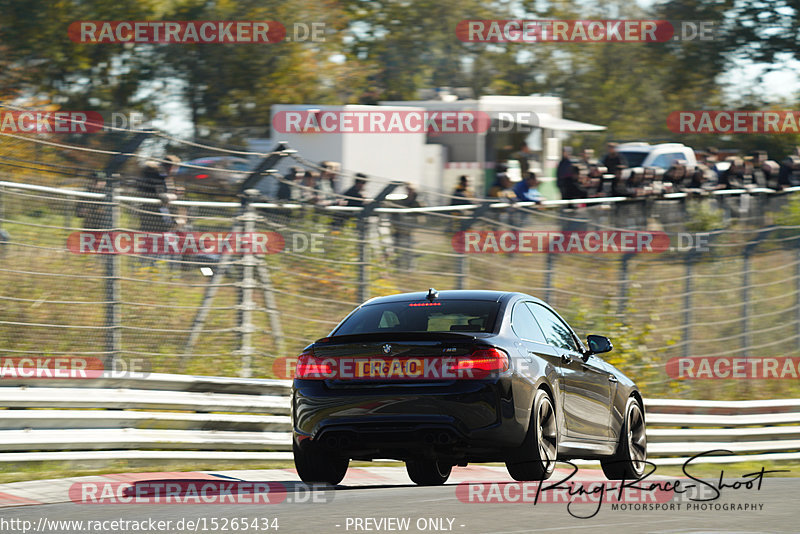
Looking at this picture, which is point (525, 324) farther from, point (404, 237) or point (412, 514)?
point (404, 237)

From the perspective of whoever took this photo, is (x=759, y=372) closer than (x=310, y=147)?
Yes

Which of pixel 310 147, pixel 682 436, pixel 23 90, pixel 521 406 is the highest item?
pixel 23 90

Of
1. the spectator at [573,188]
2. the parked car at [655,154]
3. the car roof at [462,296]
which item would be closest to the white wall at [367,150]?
the spectator at [573,188]

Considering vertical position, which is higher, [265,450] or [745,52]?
[745,52]

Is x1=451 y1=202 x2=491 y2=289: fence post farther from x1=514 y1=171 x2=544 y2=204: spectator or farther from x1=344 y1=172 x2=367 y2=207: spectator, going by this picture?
x1=514 y1=171 x2=544 y2=204: spectator

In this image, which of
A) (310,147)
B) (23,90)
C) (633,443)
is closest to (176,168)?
(633,443)

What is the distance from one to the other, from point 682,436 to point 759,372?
6060 millimetres

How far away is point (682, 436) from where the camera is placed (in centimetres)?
1431

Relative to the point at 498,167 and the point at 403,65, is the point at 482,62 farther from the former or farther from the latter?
the point at 498,167

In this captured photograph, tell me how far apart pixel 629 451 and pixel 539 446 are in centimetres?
242

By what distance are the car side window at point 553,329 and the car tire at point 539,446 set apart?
744mm

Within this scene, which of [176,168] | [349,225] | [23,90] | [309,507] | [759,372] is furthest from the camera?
[23,90]

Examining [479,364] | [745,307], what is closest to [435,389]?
[479,364]

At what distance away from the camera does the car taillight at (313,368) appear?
8938 millimetres
